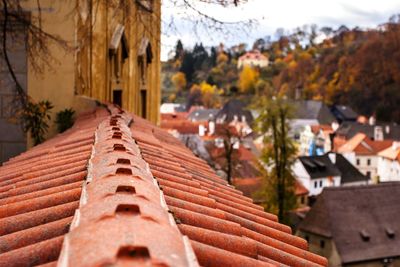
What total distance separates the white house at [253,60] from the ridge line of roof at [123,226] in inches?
6252

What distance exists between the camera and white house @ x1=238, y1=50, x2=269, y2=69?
165 meters

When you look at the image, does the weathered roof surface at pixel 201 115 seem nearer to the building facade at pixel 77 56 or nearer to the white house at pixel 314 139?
the white house at pixel 314 139

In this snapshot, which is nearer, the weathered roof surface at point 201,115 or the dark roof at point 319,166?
the dark roof at point 319,166

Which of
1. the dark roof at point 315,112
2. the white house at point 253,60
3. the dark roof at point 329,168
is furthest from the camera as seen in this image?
the white house at point 253,60

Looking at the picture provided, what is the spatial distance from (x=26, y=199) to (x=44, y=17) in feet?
21.5

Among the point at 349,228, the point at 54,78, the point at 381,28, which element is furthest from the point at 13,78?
the point at 381,28

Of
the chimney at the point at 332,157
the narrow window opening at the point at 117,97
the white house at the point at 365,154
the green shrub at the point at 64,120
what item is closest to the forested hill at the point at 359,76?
the white house at the point at 365,154

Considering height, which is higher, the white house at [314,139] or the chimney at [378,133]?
the chimney at [378,133]

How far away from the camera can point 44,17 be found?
9.56m

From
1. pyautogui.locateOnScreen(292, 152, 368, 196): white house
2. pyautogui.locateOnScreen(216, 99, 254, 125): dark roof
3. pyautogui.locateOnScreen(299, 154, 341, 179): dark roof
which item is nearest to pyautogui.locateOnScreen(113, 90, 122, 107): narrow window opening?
pyautogui.locateOnScreen(292, 152, 368, 196): white house

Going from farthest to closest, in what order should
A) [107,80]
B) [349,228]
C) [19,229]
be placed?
[349,228]
[107,80]
[19,229]

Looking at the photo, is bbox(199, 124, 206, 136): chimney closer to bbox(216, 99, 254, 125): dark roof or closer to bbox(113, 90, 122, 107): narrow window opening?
bbox(216, 99, 254, 125): dark roof

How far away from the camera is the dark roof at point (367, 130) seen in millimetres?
88000

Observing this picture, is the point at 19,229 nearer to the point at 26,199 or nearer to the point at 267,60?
the point at 26,199
